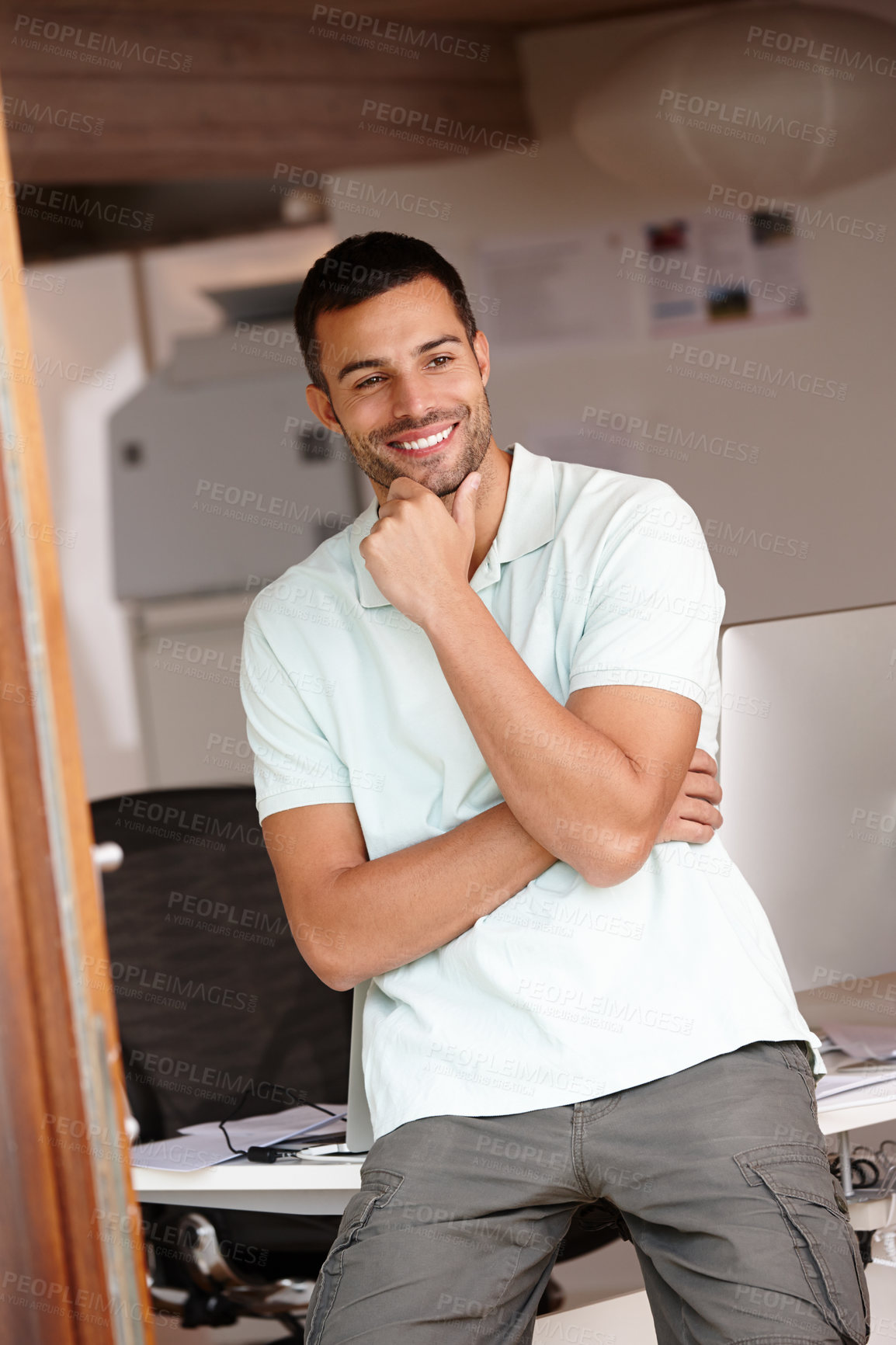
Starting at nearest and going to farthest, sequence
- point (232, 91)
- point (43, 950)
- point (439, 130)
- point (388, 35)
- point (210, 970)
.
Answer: point (43, 950) < point (210, 970) < point (232, 91) < point (388, 35) < point (439, 130)

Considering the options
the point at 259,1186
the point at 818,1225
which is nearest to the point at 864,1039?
the point at 818,1225

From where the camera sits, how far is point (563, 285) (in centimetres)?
379

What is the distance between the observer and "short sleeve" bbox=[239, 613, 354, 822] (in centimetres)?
140

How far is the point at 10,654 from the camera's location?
0.71 metres

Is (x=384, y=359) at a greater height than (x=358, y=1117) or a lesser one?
greater

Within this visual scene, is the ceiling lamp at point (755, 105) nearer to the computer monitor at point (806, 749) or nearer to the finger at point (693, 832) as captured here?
the computer monitor at point (806, 749)

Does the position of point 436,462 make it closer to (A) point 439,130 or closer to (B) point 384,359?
(B) point 384,359

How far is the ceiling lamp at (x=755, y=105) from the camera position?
2.00 metres

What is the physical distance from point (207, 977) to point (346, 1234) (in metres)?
1.03

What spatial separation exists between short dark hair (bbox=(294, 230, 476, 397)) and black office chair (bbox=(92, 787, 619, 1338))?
35.5 inches

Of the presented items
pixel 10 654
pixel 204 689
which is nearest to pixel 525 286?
pixel 204 689

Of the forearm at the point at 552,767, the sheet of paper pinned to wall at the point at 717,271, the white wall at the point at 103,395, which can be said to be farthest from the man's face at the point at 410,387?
the white wall at the point at 103,395

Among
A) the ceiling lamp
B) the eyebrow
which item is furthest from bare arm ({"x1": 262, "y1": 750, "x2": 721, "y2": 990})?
the ceiling lamp

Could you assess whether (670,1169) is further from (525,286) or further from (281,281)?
(281,281)
